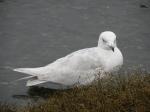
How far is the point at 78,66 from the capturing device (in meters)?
10.6

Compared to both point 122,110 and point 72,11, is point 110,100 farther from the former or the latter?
point 72,11

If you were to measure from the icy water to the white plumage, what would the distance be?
0.45 meters

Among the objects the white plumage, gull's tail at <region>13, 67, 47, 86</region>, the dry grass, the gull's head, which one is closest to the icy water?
gull's tail at <region>13, 67, 47, 86</region>

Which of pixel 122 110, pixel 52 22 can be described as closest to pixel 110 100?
pixel 122 110

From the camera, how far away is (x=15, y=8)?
14.5 meters

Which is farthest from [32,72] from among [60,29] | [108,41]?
[60,29]

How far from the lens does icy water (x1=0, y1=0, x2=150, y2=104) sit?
38.6 feet

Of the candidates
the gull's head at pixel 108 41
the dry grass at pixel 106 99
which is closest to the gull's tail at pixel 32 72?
the gull's head at pixel 108 41

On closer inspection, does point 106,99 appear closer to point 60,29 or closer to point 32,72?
point 32,72

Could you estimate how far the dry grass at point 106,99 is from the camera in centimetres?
806

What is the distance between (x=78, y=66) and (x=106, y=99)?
95.0 inches

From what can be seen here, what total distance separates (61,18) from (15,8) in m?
1.37

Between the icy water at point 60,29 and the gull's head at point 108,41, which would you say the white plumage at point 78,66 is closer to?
the gull's head at point 108,41

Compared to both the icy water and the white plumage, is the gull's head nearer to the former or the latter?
the white plumage
